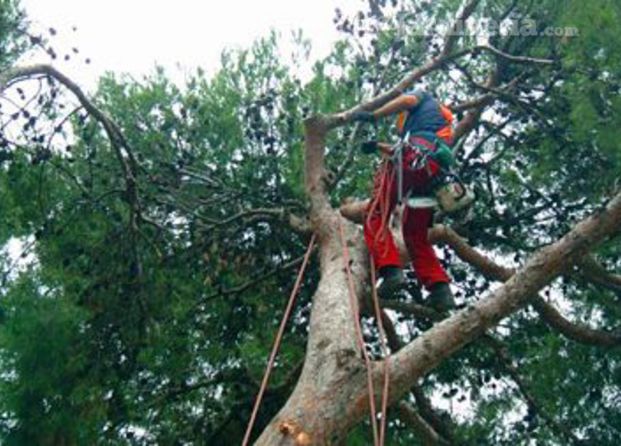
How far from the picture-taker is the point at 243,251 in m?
5.62

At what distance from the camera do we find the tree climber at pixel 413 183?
395cm

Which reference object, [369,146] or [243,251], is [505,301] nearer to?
[369,146]

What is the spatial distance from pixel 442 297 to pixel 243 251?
199 cm

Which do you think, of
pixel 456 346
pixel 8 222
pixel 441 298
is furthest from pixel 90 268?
pixel 456 346

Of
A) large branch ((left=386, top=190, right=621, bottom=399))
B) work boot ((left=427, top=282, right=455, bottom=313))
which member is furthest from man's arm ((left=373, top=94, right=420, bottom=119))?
large branch ((left=386, top=190, right=621, bottom=399))

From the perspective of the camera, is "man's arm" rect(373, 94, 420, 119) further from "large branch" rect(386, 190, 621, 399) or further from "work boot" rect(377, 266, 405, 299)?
"large branch" rect(386, 190, 621, 399)

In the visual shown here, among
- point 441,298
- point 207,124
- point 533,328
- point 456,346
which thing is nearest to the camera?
point 456,346

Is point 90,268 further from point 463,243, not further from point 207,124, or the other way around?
point 463,243

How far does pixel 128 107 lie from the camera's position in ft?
23.3

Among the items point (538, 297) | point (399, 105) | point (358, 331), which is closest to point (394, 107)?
point (399, 105)

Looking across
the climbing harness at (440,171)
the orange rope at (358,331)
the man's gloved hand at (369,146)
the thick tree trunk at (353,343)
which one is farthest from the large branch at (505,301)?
the man's gloved hand at (369,146)

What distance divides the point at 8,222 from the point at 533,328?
3.76m

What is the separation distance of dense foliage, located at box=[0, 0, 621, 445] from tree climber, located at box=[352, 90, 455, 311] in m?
0.69

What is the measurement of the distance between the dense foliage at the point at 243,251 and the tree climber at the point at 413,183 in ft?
2.25
